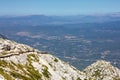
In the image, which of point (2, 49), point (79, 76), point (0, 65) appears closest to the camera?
point (0, 65)

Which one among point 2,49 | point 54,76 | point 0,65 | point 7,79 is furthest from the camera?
point 2,49

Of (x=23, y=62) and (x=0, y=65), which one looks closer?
(x=0, y=65)

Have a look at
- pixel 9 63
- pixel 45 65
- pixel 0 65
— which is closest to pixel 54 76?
pixel 45 65

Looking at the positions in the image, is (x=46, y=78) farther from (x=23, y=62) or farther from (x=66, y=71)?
(x=66, y=71)

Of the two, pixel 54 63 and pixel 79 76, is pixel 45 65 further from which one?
pixel 79 76

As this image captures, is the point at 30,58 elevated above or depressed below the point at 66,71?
above

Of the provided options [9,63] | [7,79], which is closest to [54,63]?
[9,63]

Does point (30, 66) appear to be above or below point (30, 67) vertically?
above

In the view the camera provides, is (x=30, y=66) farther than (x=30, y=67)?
Yes

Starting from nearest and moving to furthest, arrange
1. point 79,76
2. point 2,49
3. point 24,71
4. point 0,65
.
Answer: point 0,65
point 24,71
point 2,49
point 79,76
